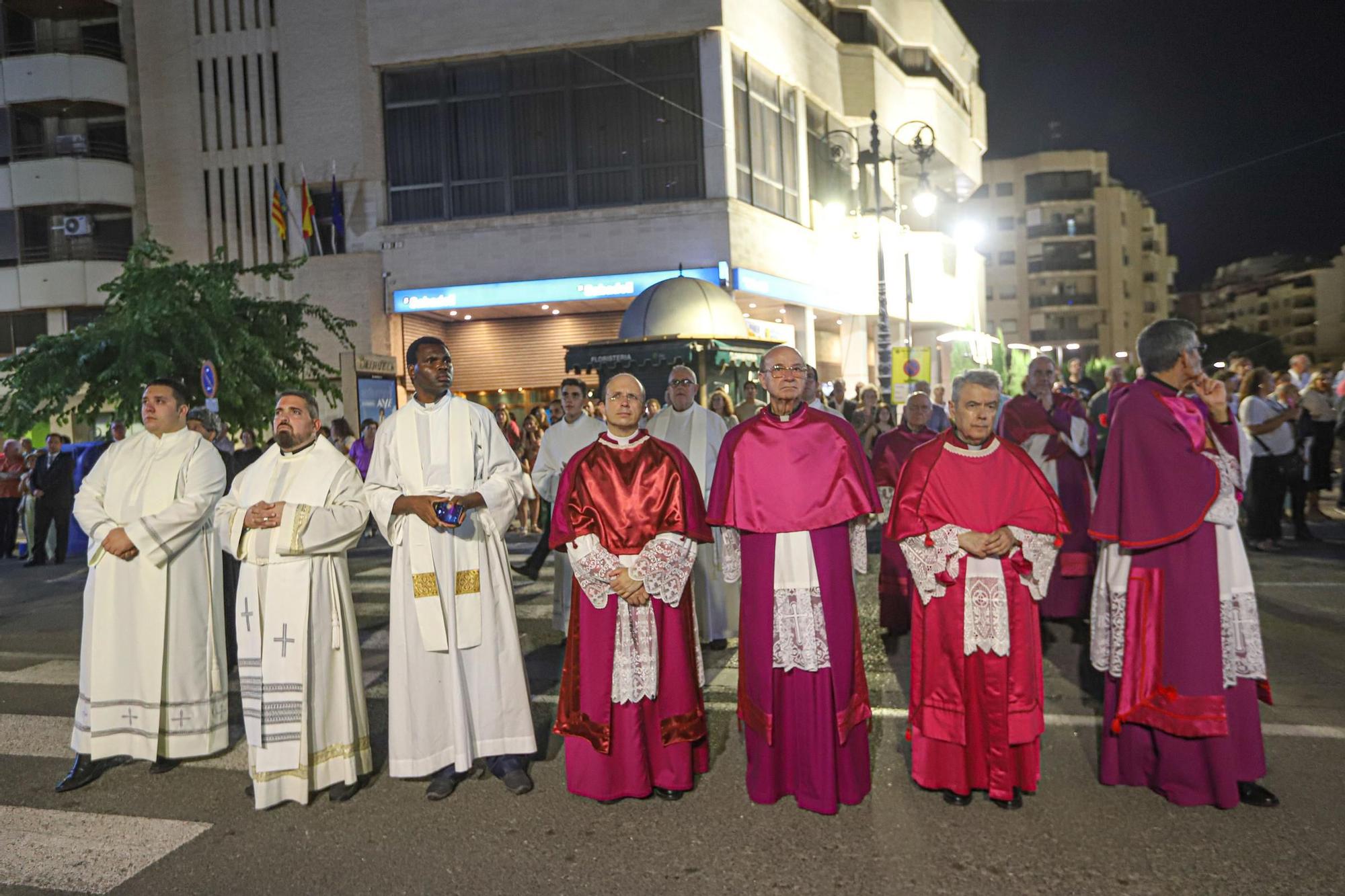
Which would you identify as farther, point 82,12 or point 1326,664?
point 82,12

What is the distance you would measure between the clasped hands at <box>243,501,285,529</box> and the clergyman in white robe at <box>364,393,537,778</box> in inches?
16.9

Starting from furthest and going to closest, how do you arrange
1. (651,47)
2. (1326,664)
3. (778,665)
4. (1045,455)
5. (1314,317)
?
1. (1314,317)
2. (651,47)
3. (1045,455)
4. (1326,664)
5. (778,665)

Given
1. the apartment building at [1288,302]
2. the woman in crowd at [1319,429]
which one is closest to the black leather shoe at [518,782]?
the woman in crowd at [1319,429]

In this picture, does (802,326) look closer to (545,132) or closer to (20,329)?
(545,132)

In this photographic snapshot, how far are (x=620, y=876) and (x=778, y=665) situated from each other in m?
1.18

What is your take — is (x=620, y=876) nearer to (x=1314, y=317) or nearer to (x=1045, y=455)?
(x=1045, y=455)

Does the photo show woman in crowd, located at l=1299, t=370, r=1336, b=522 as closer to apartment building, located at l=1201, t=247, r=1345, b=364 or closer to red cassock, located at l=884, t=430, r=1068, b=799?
red cassock, located at l=884, t=430, r=1068, b=799

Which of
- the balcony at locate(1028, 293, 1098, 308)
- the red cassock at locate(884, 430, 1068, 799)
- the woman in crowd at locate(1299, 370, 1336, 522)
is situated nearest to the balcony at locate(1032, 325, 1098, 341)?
the balcony at locate(1028, 293, 1098, 308)

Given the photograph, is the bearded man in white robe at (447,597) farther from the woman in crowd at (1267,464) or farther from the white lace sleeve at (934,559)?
the woman in crowd at (1267,464)

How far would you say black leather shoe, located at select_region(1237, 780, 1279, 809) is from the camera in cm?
468

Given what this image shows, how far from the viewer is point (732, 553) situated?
17.2 ft

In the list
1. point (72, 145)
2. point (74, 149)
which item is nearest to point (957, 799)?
point (74, 149)

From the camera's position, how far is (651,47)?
2783cm

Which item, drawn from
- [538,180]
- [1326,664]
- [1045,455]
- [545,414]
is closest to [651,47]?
[538,180]
